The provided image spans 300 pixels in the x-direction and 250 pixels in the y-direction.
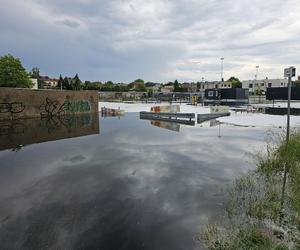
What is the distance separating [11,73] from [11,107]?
35275 mm

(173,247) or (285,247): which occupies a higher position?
(285,247)

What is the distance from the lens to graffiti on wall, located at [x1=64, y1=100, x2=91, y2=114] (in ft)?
106

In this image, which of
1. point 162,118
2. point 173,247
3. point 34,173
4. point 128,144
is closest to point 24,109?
point 162,118

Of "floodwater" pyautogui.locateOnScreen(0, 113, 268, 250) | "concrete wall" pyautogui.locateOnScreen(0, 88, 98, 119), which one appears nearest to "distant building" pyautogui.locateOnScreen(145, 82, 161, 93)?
"concrete wall" pyautogui.locateOnScreen(0, 88, 98, 119)

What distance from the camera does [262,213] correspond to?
5453mm

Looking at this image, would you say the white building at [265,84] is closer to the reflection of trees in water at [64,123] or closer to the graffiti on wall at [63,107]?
the graffiti on wall at [63,107]

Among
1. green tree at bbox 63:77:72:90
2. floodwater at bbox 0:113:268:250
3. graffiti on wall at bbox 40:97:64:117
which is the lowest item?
floodwater at bbox 0:113:268:250

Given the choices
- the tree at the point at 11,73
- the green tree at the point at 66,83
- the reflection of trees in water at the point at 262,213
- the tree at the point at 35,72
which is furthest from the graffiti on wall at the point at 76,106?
the tree at the point at 35,72

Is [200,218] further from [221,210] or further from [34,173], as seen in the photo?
[34,173]

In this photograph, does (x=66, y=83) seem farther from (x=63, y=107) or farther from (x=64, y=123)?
(x=64, y=123)

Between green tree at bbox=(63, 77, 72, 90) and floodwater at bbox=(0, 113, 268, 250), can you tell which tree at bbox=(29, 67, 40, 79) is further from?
floodwater at bbox=(0, 113, 268, 250)

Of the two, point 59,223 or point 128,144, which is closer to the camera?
point 59,223

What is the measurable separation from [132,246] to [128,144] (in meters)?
9.21

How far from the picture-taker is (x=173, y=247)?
4551 millimetres
